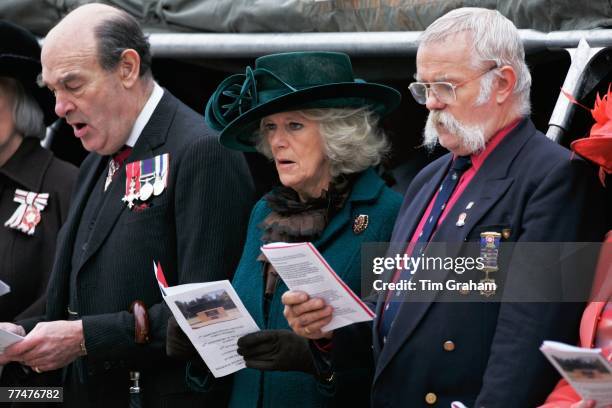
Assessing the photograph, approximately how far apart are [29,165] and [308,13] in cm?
154

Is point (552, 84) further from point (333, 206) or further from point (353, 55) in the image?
point (333, 206)

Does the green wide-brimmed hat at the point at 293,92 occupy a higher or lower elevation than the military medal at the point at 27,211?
higher

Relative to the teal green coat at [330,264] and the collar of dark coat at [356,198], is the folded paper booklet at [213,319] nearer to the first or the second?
the teal green coat at [330,264]

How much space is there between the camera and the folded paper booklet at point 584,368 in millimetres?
2742

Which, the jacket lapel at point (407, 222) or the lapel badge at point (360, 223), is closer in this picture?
the jacket lapel at point (407, 222)

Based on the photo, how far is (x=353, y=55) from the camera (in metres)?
4.66

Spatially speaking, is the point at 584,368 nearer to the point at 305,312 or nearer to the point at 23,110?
the point at 305,312

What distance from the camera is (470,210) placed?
3.45m

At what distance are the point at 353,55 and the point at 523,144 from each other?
132 centimetres

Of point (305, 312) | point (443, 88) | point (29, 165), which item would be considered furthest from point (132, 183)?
point (443, 88)

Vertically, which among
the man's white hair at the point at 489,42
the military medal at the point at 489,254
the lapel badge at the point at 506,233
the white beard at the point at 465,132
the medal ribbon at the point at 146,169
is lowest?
the medal ribbon at the point at 146,169

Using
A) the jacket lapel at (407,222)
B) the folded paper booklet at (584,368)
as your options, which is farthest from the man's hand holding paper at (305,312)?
the folded paper booklet at (584,368)

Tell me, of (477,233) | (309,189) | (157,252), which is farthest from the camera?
(157,252)

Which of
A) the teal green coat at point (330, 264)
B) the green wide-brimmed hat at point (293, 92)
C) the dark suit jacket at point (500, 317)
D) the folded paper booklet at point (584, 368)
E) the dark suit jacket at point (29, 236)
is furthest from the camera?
the dark suit jacket at point (29, 236)
